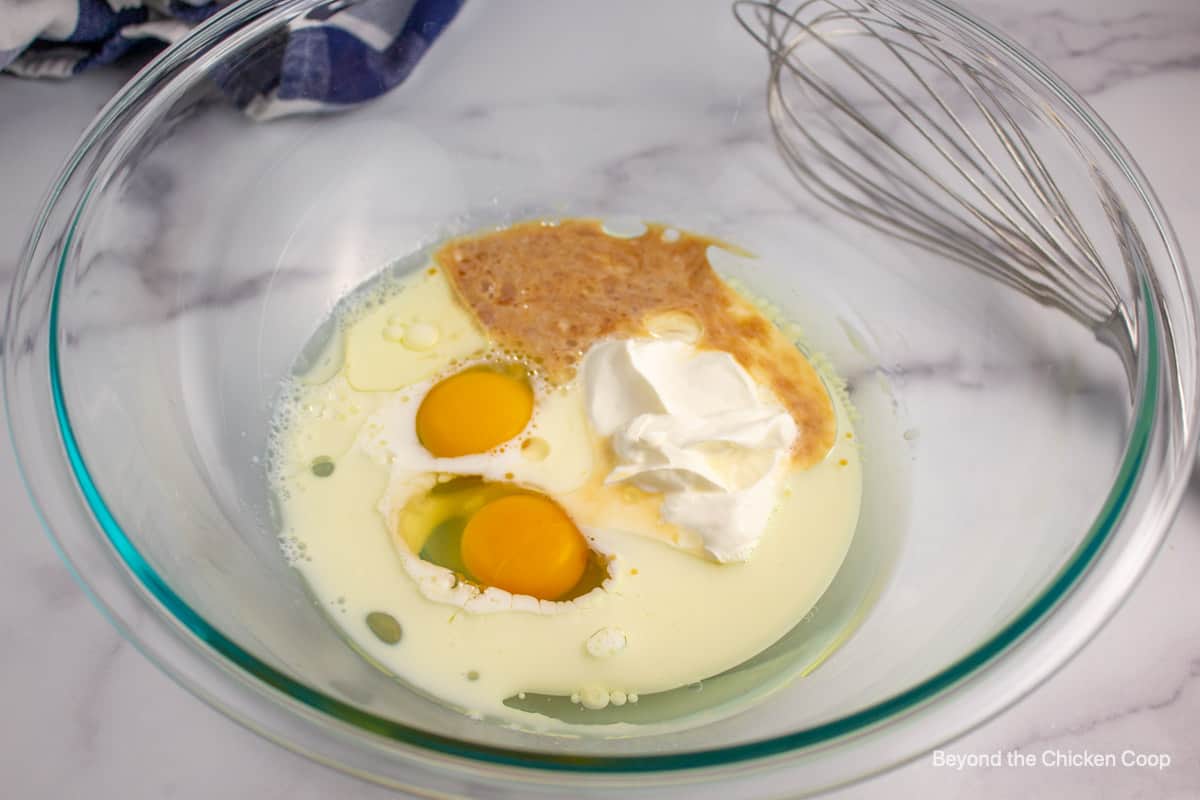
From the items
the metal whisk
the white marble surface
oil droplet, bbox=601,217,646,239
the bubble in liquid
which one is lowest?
the white marble surface

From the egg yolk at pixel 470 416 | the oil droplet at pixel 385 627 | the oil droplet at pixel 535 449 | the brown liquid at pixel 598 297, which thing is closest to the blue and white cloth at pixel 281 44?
the brown liquid at pixel 598 297

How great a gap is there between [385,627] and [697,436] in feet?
1.46

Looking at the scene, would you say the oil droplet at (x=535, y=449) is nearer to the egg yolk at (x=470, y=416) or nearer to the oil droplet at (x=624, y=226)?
the egg yolk at (x=470, y=416)

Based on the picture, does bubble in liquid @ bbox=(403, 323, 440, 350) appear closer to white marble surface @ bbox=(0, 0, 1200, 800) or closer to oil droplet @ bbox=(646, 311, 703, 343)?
oil droplet @ bbox=(646, 311, 703, 343)

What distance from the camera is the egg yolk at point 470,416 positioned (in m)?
1.38

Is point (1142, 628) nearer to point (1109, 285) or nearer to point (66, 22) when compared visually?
point (1109, 285)

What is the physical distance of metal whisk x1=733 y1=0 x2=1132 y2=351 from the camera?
52.9 inches

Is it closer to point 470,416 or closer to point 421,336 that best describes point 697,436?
point 470,416

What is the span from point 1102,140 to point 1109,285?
18cm

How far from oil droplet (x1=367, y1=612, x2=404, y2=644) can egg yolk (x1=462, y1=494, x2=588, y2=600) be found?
0.11 meters

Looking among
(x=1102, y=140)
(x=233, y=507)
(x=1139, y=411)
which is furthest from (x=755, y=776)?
(x=1102, y=140)

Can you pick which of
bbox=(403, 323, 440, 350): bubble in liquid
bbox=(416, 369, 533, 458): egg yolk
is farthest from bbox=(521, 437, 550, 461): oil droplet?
bbox=(403, 323, 440, 350): bubble in liquid

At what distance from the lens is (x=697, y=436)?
51.6 inches

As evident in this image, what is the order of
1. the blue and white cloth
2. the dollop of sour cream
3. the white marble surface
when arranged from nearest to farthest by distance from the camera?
the white marble surface
the dollop of sour cream
the blue and white cloth
